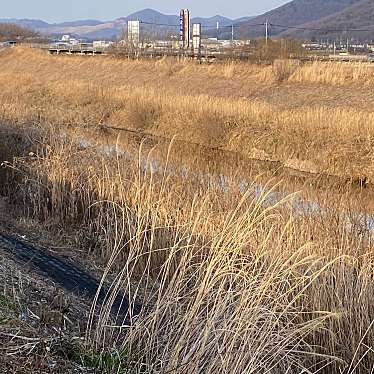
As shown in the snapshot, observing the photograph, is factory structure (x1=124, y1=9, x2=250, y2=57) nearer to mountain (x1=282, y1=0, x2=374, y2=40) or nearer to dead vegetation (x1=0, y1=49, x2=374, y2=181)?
dead vegetation (x1=0, y1=49, x2=374, y2=181)

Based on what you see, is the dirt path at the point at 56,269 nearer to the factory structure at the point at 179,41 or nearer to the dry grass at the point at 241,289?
the dry grass at the point at 241,289

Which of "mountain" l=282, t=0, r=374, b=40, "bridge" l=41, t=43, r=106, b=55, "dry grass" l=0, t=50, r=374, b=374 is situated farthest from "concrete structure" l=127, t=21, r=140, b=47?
"mountain" l=282, t=0, r=374, b=40

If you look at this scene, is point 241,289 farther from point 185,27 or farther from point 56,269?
point 185,27

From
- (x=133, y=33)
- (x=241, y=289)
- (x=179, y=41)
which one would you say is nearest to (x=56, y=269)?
(x=241, y=289)

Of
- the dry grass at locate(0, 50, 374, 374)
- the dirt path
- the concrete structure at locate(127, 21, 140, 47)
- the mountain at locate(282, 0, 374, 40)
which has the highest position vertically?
the mountain at locate(282, 0, 374, 40)

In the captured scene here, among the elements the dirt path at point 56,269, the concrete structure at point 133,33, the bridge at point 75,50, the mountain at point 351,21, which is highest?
Result: the mountain at point 351,21

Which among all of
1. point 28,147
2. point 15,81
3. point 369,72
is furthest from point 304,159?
point 15,81

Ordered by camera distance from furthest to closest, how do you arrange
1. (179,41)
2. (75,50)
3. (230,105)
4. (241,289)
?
(179,41) → (75,50) → (230,105) → (241,289)

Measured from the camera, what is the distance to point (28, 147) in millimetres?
11266

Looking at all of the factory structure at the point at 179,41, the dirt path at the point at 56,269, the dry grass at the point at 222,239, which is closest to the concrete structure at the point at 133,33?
the factory structure at the point at 179,41

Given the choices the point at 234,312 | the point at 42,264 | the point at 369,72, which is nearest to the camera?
the point at 234,312

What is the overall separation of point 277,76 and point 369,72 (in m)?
3.65

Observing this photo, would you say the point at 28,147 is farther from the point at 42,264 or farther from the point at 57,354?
the point at 57,354

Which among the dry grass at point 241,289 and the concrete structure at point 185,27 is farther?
the concrete structure at point 185,27
